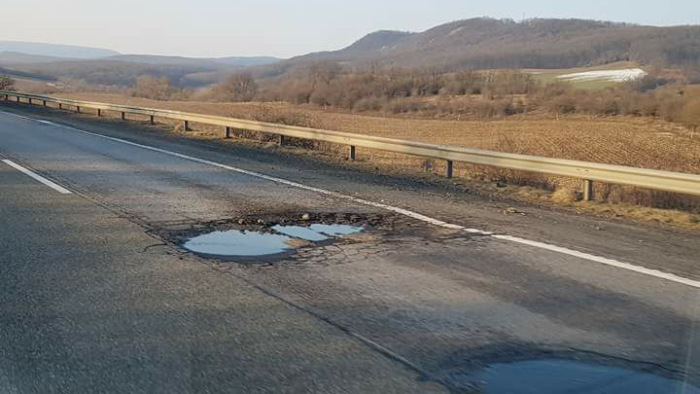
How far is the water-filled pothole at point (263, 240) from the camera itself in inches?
283

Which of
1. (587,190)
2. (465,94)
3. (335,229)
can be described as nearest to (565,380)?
(335,229)

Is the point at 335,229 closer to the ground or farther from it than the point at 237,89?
closer to the ground

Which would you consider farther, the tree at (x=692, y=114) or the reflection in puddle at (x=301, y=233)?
the tree at (x=692, y=114)

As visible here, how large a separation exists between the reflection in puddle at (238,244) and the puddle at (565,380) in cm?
353

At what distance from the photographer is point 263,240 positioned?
7844 mm

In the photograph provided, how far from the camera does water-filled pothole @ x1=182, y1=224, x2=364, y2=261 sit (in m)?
7.18

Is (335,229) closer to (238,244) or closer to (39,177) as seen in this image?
(238,244)

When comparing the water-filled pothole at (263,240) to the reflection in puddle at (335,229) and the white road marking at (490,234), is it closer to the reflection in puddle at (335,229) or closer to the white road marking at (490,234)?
the reflection in puddle at (335,229)

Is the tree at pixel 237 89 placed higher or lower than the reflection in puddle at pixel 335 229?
higher

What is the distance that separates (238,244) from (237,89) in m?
112

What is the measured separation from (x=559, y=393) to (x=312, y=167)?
37.6 feet

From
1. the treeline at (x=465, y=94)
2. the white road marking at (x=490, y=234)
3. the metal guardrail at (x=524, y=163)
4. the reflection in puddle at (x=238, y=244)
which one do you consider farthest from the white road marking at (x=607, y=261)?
the treeline at (x=465, y=94)

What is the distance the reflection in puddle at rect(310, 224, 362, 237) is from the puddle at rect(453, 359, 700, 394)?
418 cm

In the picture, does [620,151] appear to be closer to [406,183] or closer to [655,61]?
[406,183]
